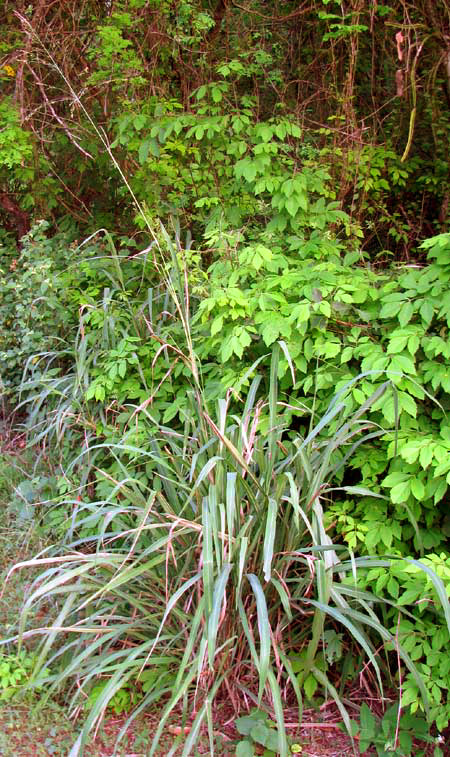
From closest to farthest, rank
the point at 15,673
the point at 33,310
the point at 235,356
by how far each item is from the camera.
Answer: the point at 15,673
the point at 235,356
the point at 33,310

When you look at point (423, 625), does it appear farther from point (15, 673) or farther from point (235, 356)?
point (15, 673)

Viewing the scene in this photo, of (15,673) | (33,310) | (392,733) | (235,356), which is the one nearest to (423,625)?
(392,733)

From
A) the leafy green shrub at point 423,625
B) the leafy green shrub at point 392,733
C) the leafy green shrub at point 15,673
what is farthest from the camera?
the leafy green shrub at point 15,673

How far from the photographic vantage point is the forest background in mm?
2594

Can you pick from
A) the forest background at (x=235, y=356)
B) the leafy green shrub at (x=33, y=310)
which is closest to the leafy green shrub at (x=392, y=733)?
the forest background at (x=235, y=356)

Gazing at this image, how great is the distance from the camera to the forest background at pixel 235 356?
259 centimetres

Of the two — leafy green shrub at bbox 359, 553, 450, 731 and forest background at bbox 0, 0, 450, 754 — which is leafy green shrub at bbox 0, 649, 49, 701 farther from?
leafy green shrub at bbox 359, 553, 450, 731

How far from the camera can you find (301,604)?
110 inches

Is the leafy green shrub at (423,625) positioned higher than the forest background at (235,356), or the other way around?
the forest background at (235,356)

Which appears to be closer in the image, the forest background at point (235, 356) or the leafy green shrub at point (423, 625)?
the leafy green shrub at point (423, 625)

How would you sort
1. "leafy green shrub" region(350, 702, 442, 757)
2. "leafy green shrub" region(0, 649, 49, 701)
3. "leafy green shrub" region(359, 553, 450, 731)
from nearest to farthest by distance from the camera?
"leafy green shrub" region(359, 553, 450, 731), "leafy green shrub" region(350, 702, 442, 757), "leafy green shrub" region(0, 649, 49, 701)

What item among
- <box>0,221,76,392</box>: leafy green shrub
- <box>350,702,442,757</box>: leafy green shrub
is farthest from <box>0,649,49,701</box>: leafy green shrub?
<box>0,221,76,392</box>: leafy green shrub

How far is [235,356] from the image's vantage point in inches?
132

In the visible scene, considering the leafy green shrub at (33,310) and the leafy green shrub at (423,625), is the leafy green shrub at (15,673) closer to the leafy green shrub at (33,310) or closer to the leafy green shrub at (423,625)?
the leafy green shrub at (423,625)
